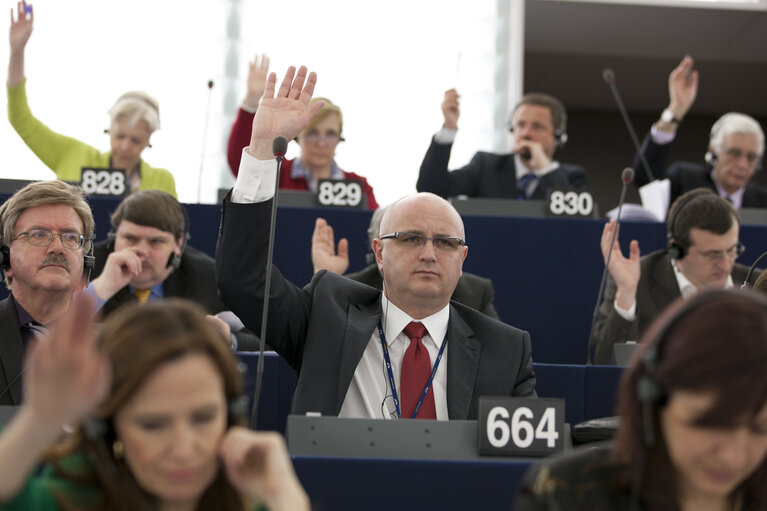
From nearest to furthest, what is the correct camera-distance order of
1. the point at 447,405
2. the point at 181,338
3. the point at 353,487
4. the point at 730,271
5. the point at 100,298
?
the point at 181,338, the point at 353,487, the point at 447,405, the point at 100,298, the point at 730,271

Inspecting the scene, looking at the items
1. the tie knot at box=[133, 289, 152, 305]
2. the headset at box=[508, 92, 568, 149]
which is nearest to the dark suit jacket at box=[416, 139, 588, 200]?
→ the headset at box=[508, 92, 568, 149]

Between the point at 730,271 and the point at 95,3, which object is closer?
the point at 730,271

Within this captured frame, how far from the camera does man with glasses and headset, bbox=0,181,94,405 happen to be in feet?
9.09

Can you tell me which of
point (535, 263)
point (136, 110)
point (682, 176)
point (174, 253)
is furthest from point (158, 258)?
point (682, 176)

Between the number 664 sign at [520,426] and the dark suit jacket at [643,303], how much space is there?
1.57 metres

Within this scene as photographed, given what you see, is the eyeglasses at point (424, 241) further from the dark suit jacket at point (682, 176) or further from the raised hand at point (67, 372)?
the dark suit jacket at point (682, 176)

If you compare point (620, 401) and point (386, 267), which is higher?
point (386, 267)

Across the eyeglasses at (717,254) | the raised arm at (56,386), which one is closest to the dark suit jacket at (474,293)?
the eyeglasses at (717,254)

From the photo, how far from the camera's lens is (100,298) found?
10.7ft

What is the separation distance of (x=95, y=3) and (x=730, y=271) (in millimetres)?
4678

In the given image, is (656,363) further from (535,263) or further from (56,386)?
(535,263)

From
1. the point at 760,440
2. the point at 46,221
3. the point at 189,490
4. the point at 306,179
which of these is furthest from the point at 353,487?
the point at 306,179

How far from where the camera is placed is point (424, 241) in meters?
2.96

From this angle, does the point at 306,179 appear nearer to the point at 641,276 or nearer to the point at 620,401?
the point at 641,276
